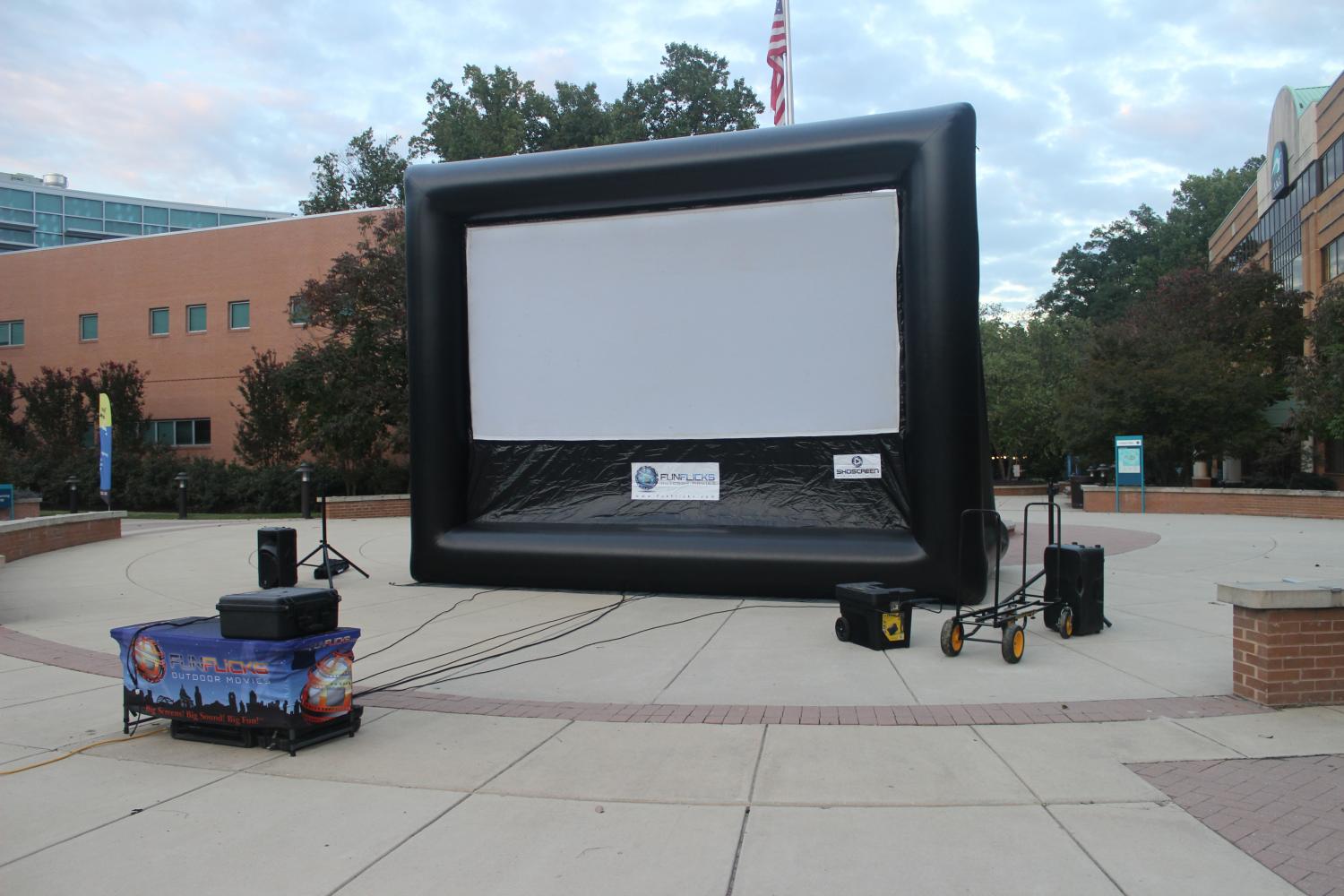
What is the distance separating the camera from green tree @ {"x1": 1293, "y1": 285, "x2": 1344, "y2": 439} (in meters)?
24.5

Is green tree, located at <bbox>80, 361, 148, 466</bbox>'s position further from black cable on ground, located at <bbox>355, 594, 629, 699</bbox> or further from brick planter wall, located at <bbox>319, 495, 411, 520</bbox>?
black cable on ground, located at <bbox>355, 594, 629, 699</bbox>

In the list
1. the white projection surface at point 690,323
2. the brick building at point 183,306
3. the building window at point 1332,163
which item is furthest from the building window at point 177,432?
the building window at point 1332,163

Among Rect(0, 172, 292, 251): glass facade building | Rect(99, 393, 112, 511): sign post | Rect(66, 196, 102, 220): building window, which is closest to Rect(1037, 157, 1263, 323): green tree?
Rect(99, 393, 112, 511): sign post

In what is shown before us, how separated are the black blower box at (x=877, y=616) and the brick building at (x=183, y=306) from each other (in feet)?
91.4

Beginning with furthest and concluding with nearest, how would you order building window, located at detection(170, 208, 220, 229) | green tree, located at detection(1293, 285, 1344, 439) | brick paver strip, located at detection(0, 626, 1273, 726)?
building window, located at detection(170, 208, 220, 229) < green tree, located at detection(1293, 285, 1344, 439) < brick paver strip, located at detection(0, 626, 1273, 726)

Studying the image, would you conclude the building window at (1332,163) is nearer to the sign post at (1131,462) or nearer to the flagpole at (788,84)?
the sign post at (1131,462)

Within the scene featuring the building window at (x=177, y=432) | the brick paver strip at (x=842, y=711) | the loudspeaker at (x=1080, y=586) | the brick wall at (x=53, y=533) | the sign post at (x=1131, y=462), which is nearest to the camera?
the brick paver strip at (x=842, y=711)

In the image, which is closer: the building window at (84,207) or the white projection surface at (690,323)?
the white projection surface at (690,323)

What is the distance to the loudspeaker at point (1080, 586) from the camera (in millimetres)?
8258

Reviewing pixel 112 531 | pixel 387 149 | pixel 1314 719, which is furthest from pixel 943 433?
pixel 387 149

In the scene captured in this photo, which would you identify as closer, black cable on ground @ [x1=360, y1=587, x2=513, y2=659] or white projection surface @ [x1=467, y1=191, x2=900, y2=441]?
black cable on ground @ [x1=360, y1=587, x2=513, y2=659]

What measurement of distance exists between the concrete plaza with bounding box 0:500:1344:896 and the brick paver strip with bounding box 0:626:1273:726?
30 mm

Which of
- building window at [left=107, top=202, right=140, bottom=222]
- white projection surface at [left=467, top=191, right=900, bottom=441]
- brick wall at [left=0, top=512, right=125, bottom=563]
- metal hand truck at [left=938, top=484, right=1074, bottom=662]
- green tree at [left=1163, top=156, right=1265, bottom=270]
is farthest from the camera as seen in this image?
building window at [left=107, top=202, right=140, bottom=222]

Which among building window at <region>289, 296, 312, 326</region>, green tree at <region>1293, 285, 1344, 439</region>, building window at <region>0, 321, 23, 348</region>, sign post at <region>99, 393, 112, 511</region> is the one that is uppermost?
building window at <region>0, 321, 23, 348</region>
